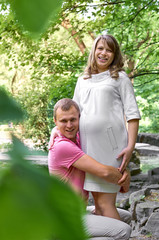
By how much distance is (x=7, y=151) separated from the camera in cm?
22

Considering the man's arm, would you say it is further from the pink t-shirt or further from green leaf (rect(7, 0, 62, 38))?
green leaf (rect(7, 0, 62, 38))

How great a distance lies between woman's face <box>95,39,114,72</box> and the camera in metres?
2.71

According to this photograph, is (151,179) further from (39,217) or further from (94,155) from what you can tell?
(39,217)

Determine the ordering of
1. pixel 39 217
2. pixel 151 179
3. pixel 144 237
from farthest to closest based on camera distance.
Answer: pixel 151 179 → pixel 144 237 → pixel 39 217

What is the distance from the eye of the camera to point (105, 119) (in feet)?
8.27

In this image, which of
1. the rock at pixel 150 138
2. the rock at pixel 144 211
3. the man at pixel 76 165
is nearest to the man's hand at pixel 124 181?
the man at pixel 76 165

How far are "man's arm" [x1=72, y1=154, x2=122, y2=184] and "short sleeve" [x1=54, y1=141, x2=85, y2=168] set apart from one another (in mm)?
29

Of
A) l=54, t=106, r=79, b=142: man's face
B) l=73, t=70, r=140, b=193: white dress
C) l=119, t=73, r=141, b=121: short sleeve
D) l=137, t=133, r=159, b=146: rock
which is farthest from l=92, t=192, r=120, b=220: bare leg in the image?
l=137, t=133, r=159, b=146: rock

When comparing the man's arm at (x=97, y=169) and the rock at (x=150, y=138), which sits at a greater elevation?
the man's arm at (x=97, y=169)

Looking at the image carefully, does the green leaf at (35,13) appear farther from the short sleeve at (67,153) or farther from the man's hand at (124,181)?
the man's hand at (124,181)

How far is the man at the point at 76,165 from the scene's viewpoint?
232cm

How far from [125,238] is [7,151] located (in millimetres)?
2386

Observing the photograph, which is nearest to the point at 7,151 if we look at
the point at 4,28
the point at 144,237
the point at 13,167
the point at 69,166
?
the point at 13,167

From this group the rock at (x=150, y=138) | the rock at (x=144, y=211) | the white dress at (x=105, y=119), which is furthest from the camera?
the rock at (x=150, y=138)
